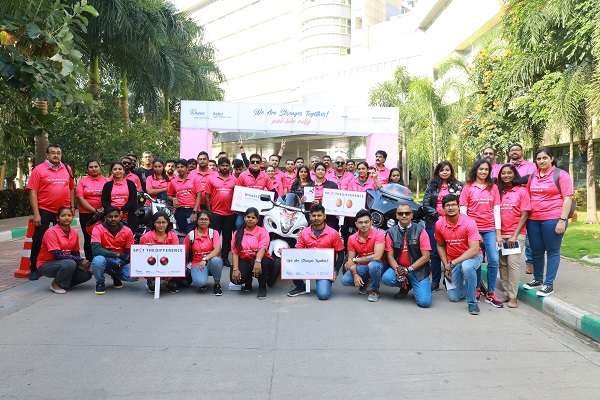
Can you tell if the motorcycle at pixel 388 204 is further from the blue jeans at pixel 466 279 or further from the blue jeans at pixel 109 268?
the blue jeans at pixel 109 268

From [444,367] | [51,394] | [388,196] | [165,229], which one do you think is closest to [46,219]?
[165,229]

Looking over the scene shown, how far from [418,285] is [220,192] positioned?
12.5 ft

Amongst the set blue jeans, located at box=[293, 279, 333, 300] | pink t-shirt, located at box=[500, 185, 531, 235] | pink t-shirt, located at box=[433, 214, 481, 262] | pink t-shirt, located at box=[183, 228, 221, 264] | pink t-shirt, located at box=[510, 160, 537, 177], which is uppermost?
pink t-shirt, located at box=[510, 160, 537, 177]

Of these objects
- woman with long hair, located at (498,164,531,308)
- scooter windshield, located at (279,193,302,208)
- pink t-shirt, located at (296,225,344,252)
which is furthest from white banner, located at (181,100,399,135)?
woman with long hair, located at (498,164,531,308)

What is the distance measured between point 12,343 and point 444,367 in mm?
4018

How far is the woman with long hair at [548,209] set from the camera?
6.49m

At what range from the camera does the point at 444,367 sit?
4.32 m

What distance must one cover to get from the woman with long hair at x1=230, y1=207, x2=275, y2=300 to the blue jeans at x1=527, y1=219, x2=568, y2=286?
3.57 m

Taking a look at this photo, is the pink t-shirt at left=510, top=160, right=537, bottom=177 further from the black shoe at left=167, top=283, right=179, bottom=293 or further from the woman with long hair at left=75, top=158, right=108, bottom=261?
the woman with long hair at left=75, top=158, right=108, bottom=261

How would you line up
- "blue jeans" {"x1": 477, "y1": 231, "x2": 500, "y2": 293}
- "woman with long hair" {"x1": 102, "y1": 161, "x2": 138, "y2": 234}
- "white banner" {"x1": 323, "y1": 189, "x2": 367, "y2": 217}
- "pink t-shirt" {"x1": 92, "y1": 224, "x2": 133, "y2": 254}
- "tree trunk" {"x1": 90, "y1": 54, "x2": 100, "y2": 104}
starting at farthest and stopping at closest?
"tree trunk" {"x1": 90, "y1": 54, "x2": 100, "y2": 104} → "white banner" {"x1": 323, "y1": 189, "x2": 367, "y2": 217} → "woman with long hair" {"x1": 102, "y1": 161, "x2": 138, "y2": 234} → "pink t-shirt" {"x1": 92, "y1": 224, "x2": 133, "y2": 254} → "blue jeans" {"x1": 477, "y1": 231, "x2": 500, "y2": 293}

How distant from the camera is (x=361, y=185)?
926 centimetres

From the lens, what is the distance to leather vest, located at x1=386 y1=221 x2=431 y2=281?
22.2ft

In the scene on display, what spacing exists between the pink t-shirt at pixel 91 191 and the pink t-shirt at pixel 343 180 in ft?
13.5

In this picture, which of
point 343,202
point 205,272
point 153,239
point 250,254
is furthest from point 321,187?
point 153,239
